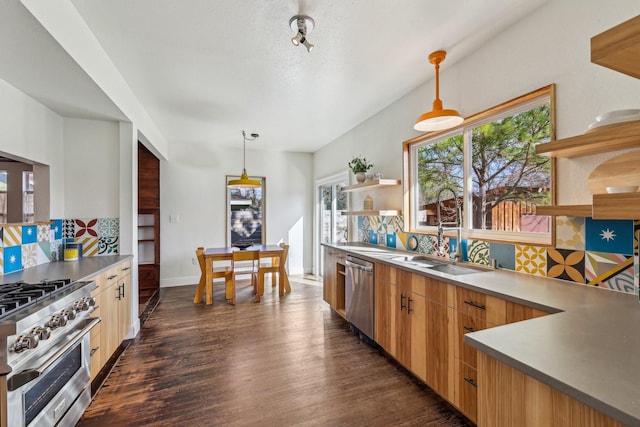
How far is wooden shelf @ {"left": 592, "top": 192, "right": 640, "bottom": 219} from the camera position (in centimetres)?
103

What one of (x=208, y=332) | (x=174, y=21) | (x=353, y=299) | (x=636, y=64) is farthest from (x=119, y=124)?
A: (x=636, y=64)

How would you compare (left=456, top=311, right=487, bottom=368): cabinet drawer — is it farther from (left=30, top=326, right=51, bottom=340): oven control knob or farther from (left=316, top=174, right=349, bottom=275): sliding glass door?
(left=316, top=174, right=349, bottom=275): sliding glass door

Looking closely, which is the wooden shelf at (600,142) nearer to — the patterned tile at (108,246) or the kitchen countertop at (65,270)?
the kitchen countertop at (65,270)

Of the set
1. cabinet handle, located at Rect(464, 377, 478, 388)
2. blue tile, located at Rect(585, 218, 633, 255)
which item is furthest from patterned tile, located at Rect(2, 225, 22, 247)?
blue tile, located at Rect(585, 218, 633, 255)

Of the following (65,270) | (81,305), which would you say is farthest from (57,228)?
(81,305)

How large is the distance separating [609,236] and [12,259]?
3.97m

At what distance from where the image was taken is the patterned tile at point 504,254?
6.43 ft

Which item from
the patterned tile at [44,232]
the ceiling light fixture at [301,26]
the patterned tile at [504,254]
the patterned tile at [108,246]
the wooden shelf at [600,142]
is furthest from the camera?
the patterned tile at [108,246]

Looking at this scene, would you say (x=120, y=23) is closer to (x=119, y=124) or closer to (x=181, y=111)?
(x=119, y=124)

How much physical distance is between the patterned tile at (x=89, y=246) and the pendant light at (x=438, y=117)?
3.37m

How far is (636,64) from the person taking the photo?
104cm

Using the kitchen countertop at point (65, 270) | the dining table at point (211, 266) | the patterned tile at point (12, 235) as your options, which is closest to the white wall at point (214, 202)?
the dining table at point (211, 266)

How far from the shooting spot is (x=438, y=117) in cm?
210

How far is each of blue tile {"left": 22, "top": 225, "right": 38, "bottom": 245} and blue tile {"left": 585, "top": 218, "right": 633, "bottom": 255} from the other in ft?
13.1
